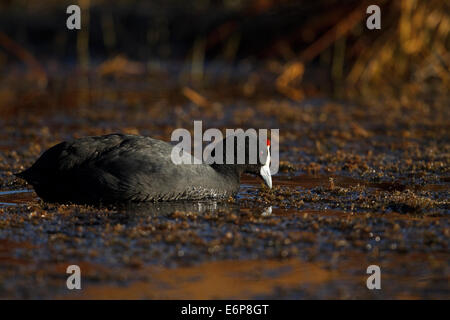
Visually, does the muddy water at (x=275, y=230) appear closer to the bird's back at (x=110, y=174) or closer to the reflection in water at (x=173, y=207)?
the reflection in water at (x=173, y=207)

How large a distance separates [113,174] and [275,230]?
4.23ft

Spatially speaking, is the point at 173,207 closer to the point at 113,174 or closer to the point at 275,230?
the point at 113,174

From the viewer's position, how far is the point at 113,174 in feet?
17.2

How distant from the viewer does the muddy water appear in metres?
3.72

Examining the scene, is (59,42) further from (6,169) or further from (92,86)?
(6,169)

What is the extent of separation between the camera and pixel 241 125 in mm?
8898

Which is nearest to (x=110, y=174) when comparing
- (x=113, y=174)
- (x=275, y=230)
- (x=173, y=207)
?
(x=113, y=174)

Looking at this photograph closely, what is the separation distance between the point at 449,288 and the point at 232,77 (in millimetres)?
9821

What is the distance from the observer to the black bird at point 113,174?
524 cm

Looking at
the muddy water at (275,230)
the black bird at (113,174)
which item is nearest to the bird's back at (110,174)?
the black bird at (113,174)

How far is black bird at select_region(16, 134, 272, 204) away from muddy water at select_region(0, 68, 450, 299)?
123 mm

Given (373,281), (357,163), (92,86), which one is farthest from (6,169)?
(92,86)

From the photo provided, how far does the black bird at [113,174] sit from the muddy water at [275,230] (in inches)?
4.8

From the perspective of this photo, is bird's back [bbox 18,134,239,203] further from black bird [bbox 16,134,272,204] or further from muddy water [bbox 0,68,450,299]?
muddy water [bbox 0,68,450,299]
